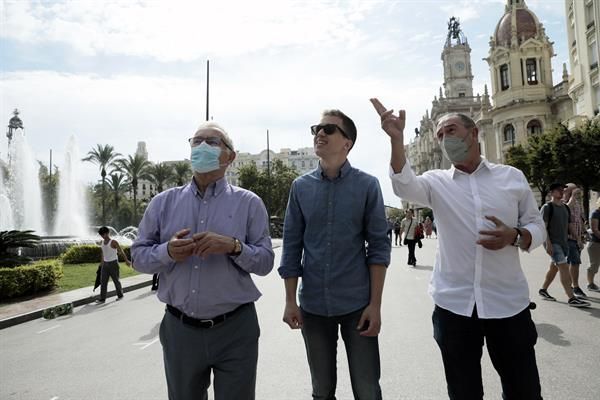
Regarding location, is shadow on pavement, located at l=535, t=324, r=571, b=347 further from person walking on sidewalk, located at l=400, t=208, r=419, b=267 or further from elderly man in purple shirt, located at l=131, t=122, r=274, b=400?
person walking on sidewalk, located at l=400, t=208, r=419, b=267

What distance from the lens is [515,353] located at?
8.96 feet

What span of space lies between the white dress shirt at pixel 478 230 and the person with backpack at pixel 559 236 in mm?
5658

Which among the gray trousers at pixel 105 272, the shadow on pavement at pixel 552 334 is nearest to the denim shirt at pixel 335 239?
the shadow on pavement at pixel 552 334

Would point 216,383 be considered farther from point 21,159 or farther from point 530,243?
point 21,159

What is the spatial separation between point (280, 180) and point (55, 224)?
123ft

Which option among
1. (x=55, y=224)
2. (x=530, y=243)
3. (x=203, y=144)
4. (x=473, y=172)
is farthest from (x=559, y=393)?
(x=55, y=224)

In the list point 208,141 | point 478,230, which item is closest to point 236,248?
point 208,141

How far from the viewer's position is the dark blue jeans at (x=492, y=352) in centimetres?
272

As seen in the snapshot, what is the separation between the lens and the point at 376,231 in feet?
9.61

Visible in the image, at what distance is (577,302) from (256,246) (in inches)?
279

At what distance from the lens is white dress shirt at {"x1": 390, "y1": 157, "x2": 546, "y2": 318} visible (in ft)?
9.20

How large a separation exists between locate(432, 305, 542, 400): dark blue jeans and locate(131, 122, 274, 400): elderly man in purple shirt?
1.20 metres

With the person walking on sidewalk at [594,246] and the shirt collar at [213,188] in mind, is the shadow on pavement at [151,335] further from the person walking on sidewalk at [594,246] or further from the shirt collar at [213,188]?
the person walking on sidewalk at [594,246]

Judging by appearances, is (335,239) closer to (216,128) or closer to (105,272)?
(216,128)
